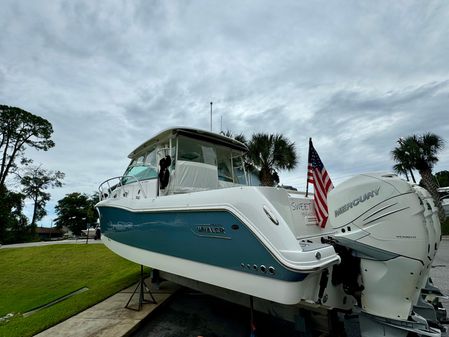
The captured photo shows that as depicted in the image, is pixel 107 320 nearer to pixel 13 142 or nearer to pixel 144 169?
pixel 144 169

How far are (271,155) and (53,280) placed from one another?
31.1 feet

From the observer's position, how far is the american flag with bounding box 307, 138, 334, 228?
334 cm

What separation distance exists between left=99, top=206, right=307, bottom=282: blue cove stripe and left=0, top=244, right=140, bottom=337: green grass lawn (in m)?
1.99

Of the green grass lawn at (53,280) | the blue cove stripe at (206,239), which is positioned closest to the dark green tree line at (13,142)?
the green grass lawn at (53,280)

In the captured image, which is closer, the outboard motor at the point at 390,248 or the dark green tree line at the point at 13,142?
the outboard motor at the point at 390,248

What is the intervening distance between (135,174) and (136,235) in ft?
4.69

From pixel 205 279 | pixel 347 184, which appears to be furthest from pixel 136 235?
pixel 347 184

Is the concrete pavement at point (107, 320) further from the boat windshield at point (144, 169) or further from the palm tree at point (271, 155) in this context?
the palm tree at point (271, 155)

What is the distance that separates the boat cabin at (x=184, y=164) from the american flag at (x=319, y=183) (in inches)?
65.3

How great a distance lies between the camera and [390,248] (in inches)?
82.9

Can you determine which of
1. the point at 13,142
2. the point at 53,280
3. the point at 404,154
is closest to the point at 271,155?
the point at 53,280

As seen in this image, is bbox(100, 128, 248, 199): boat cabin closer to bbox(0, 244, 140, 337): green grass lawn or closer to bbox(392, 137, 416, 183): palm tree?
bbox(0, 244, 140, 337): green grass lawn

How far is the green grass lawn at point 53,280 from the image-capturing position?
4.23 metres

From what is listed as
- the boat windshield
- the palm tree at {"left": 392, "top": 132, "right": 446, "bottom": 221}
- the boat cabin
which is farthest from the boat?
the palm tree at {"left": 392, "top": 132, "right": 446, "bottom": 221}
